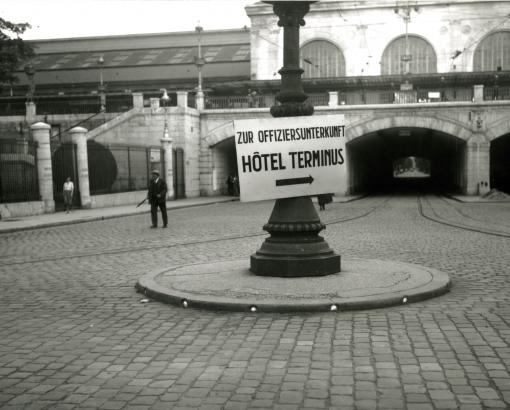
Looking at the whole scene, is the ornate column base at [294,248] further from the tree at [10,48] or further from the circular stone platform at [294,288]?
the tree at [10,48]

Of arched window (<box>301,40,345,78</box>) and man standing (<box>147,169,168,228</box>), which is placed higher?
arched window (<box>301,40,345,78</box>)

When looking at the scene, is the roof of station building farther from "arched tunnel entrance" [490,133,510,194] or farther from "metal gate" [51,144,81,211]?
"metal gate" [51,144,81,211]

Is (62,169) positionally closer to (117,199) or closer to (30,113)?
(117,199)

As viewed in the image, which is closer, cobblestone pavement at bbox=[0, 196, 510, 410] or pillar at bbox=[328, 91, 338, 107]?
cobblestone pavement at bbox=[0, 196, 510, 410]

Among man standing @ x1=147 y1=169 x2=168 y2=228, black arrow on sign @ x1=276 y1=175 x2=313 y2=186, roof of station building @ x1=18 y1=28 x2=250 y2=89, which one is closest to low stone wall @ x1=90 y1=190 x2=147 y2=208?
man standing @ x1=147 y1=169 x2=168 y2=228

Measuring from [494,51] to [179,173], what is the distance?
25.9 metres

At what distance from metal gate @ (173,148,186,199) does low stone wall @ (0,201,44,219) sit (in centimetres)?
1265

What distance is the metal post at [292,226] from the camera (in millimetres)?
7832

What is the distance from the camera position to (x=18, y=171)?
72.4ft

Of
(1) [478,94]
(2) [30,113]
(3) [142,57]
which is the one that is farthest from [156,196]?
(3) [142,57]

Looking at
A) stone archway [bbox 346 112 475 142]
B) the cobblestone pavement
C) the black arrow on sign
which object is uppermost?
stone archway [bbox 346 112 475 142]

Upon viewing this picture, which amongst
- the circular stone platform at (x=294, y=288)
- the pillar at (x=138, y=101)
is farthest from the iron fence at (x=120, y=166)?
the circular stone platform at (x=294, y=288)

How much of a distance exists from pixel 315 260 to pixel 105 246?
252 inches

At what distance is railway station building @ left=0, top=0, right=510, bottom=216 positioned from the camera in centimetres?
2795
